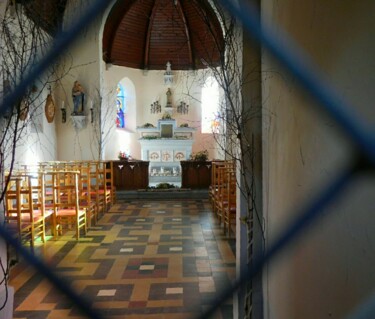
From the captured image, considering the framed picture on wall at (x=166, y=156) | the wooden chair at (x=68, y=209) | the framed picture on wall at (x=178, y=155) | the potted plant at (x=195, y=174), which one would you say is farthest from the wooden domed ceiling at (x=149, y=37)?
the wooden chair at (x=68, y=209)

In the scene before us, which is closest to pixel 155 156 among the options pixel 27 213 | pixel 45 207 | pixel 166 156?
pixel 166 156

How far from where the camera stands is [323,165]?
4.13ft

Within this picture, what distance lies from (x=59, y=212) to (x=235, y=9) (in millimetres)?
5339

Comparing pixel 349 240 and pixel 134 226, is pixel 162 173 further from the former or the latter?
pixel 349 240

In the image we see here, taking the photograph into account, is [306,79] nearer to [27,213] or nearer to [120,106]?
[27,213]

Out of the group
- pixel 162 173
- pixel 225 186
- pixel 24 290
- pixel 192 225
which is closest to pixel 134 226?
pixel 192 225

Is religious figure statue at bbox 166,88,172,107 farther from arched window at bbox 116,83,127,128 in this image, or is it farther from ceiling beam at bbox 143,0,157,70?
arched window at bbox 116,83,127,128

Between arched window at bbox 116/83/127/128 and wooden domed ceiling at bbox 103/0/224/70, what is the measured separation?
95 centimetres

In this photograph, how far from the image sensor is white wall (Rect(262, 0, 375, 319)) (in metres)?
0.91

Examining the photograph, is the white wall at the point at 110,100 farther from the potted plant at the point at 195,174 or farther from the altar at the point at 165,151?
the altar at the point at 165,151

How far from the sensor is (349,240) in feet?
3.43

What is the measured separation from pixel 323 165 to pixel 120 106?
41.9 ft

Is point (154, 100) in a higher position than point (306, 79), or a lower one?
higher

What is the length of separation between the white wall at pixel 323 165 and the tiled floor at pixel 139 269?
2.36 ft
